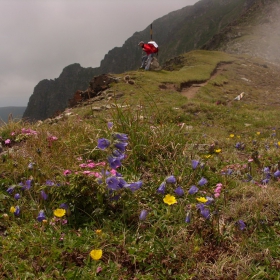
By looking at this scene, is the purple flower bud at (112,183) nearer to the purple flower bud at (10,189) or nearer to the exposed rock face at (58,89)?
the purple flower bud at (10,189)

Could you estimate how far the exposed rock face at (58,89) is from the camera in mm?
185750

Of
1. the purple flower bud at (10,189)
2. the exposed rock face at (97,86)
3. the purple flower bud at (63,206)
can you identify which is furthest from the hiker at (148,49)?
the purple flower bud at (63,206)

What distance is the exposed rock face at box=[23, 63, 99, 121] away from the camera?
186 m

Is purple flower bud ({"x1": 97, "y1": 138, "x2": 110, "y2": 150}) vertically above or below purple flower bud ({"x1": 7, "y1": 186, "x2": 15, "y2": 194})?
above

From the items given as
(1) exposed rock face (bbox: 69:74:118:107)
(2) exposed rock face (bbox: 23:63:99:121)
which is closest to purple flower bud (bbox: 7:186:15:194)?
(1) exposed rock face (bbox: 69:74:118:107)

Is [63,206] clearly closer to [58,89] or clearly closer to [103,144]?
[103,144]

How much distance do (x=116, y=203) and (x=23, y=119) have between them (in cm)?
441

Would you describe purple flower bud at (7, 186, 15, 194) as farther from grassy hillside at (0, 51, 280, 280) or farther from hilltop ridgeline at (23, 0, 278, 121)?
hilltop ridgeline at (23, 0, 278, 121)

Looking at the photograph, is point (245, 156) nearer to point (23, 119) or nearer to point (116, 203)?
point (116, 203)

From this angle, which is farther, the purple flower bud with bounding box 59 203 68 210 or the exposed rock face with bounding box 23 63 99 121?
the exposed rock face with bounding box 23 63 99 121

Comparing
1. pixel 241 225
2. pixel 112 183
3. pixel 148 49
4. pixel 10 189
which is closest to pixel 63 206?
pixel 112 183

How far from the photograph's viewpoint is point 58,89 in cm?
→ 19062

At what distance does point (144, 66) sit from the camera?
21.2m

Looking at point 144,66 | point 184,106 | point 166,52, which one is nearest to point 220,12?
point 166,52
